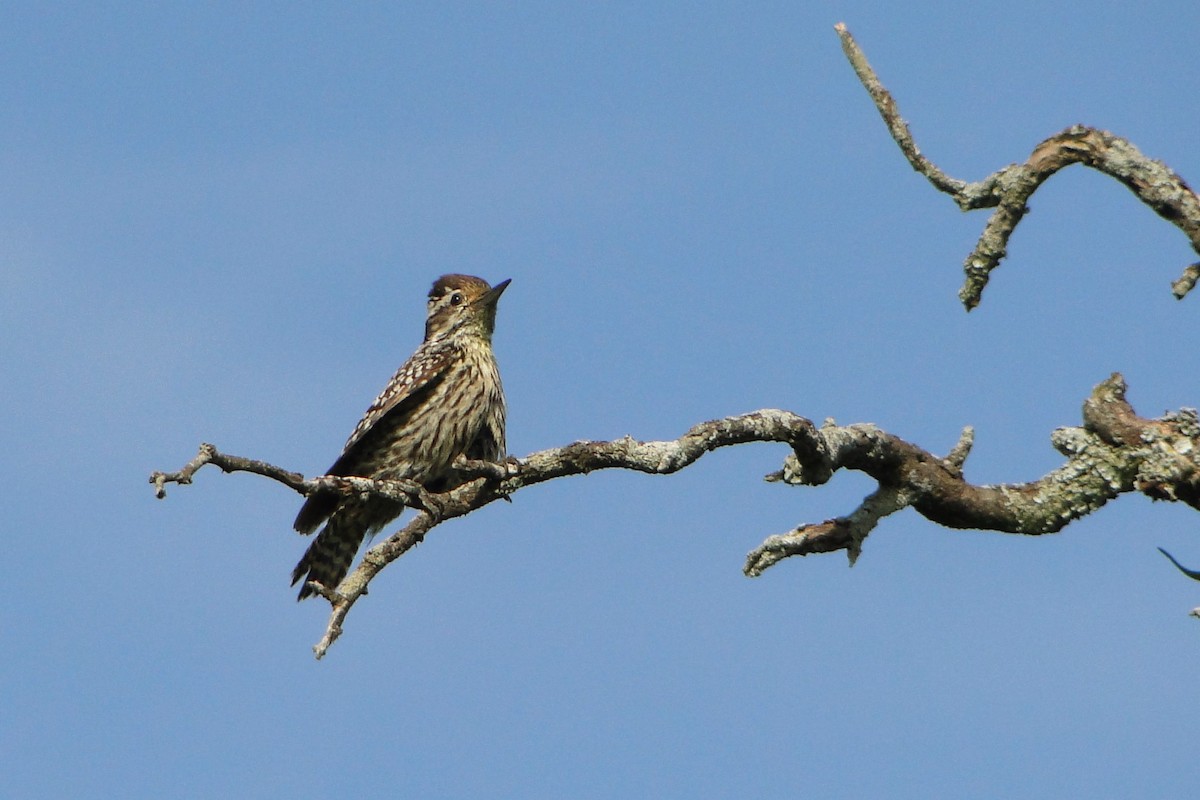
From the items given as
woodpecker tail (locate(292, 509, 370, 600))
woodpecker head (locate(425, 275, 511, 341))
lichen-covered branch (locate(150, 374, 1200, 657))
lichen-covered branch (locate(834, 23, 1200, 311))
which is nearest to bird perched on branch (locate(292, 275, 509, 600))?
woodpecker tail (locate(292, 509, 370, 600))

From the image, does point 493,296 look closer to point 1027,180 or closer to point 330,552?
point 330,552

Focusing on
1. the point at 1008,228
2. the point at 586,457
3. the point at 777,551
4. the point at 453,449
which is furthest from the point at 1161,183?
the point at 453,449

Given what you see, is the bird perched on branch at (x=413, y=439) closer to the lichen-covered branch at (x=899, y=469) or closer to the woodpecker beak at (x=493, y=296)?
the woodpecker beak at (x=493, y=296)

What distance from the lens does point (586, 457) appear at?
4.59m

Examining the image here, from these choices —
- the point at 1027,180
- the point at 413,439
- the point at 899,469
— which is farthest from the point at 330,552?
the point at 1027,180

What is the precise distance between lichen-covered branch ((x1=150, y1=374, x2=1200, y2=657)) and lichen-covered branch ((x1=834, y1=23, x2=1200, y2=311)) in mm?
482

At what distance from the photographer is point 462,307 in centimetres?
866

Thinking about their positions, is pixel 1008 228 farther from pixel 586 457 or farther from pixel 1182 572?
pixel 586 457

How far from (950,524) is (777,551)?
0.79 metres

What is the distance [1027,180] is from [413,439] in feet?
13.4

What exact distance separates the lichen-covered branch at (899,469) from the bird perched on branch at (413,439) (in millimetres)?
2847

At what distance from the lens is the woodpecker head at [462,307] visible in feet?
28.1

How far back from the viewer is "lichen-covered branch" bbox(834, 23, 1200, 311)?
14.5ft

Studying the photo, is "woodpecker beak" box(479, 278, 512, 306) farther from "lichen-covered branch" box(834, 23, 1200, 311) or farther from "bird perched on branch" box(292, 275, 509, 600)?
"lichen-covered branch" box(834, 23, 1200, 311)
